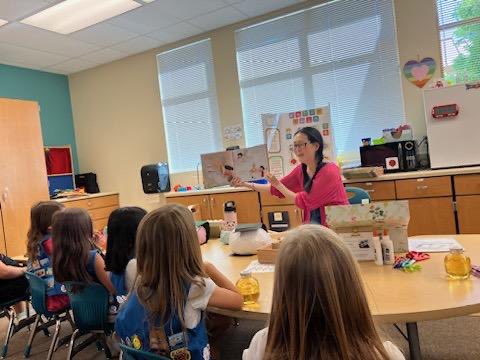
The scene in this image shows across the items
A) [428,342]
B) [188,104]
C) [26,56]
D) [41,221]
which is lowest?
[428,342]

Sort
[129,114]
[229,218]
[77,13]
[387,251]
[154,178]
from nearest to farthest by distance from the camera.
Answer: [387,251]
[229,218]
[77,13]
[154,178]
[129,114]

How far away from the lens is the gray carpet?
2.16 meters

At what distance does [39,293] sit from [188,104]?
3.42 m

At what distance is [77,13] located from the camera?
4.12 m

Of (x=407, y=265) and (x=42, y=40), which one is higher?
(x=42, y=40)

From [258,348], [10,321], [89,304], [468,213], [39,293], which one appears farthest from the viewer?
[468,213]

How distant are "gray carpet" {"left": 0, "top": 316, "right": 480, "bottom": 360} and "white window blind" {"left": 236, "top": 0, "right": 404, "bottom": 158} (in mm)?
2227

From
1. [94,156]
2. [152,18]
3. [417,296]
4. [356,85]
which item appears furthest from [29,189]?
[417,296]

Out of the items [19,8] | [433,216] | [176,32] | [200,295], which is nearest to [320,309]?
→ [200,295]

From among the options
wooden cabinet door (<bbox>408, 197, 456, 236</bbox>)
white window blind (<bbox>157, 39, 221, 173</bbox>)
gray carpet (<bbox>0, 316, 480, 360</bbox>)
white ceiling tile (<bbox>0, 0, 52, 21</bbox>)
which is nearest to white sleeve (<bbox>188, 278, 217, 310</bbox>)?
gray carpet (<bbox>0, 316, 480, 360</bbox>)

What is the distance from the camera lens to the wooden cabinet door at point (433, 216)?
3.44 m

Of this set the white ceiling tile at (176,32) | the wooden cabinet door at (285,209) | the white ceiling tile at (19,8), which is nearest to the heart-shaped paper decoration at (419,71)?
→ the wooden cabinet door at (285,209)

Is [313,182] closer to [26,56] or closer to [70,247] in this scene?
[70,247]

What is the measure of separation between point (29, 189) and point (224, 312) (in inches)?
163
